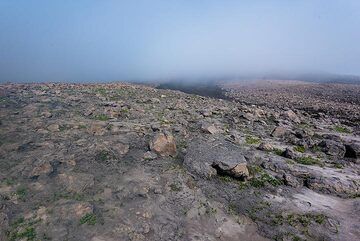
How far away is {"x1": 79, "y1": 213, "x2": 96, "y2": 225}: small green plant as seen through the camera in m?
14.6

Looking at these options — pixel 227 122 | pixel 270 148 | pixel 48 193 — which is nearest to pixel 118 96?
pixel 227 122

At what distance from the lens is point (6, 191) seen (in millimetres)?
16234

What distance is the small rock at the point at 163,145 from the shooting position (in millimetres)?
21911

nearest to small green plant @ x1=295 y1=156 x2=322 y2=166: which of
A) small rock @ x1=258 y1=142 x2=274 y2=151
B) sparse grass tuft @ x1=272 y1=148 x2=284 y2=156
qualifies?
sparse grass tuft @ x1=272 y1=148 x2=284 y2=156

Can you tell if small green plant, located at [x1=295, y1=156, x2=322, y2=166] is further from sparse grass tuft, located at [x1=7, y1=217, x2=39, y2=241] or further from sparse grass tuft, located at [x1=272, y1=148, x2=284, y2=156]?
sparse grass tuft, located at [x1=7, y1=217, x2=39, y2=241]

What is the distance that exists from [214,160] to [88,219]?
880cm

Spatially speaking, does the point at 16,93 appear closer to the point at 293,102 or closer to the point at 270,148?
the point at 270,148

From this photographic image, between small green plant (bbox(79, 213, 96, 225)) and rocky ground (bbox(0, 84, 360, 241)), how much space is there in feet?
0.14

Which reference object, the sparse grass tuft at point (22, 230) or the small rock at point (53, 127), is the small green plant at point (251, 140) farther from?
the sparse grass tuft at point (22, 230)

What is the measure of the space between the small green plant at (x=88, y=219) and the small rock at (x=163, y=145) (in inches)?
294

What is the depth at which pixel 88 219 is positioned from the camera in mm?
14797

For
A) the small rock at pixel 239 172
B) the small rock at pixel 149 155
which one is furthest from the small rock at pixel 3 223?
the small rock at pixel 239 172

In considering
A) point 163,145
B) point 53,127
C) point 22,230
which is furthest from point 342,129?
point 22,230

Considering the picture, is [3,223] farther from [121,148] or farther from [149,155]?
[149,155]
